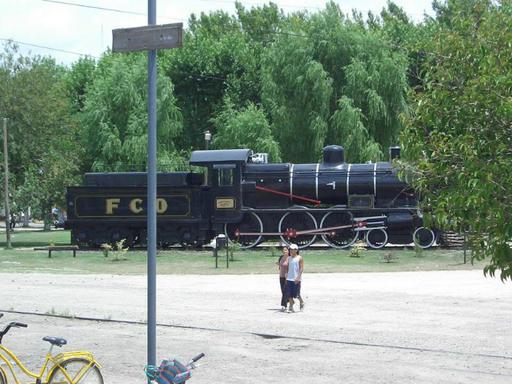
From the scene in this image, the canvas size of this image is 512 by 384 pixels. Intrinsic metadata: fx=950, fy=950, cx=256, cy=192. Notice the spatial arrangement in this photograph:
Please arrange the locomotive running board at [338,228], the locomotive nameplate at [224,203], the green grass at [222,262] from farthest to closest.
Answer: the locomotive nameplate at [224,203]
the locomotive running board at [338,228]
the green grass at [222,262]

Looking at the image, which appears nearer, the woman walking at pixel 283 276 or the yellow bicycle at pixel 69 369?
the yellow bicycle at pixel 69 369

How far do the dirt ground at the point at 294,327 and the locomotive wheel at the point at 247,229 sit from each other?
38.9 feet

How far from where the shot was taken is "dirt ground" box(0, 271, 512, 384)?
1288cm

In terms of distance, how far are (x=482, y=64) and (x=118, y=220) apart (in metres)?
33.8

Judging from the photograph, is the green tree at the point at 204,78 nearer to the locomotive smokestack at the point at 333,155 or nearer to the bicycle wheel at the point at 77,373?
the locomotive smokestack at the point at 333,155

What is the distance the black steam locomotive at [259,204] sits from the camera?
3816cm

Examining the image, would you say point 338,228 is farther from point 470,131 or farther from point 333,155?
point 470,131

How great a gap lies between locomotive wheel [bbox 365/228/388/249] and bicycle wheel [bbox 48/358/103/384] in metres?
29.3

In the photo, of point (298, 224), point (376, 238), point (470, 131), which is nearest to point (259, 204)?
point (298, 224)

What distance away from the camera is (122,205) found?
40.1 metres

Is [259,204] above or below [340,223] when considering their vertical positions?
above

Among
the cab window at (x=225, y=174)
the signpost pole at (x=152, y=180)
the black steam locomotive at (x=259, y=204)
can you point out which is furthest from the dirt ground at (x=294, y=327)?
the cab window at (x=225, y=174)

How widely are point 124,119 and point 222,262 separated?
26.4m

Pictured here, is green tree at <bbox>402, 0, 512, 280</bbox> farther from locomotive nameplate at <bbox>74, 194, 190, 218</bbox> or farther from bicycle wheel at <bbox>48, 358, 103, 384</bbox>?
locomotive nameplate at <bbox>74, 194, 190, 218</bbox>
